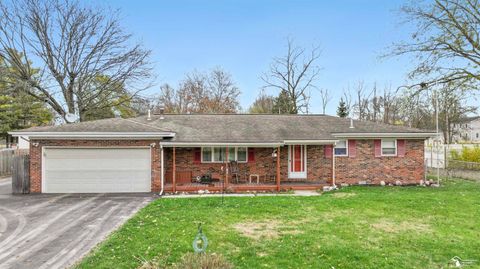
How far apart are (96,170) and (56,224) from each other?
514 cm

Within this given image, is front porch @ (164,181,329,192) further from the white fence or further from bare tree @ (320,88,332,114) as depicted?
bare tree @ (320,88,332,114)

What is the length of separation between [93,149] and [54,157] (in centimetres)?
167

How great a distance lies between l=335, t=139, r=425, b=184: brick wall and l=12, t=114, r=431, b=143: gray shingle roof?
1068mm

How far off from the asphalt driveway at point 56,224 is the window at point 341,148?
30.3ft

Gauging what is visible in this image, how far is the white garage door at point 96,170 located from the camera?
520 inches

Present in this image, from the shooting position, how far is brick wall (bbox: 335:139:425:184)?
50.2 feet

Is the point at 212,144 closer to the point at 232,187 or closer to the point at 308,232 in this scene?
the point at 232,187

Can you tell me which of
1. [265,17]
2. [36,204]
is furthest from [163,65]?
[36,204]

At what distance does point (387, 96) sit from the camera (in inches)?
1699

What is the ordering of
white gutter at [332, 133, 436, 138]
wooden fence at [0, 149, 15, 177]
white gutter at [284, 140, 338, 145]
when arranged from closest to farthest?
1. white gutter at [284, 140, 338, 145]
2. white gutter at [332, 133, 436, 138]
3. wooden fence at [0, 149, 15, 177]

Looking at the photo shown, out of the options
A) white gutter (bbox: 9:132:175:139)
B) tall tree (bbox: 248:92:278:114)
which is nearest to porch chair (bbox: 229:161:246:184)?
white gutter (bbox: 9:132:175:139)

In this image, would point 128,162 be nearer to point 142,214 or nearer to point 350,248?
point 142,214

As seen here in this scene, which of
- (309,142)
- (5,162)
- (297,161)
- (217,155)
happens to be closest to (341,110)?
(297,161)

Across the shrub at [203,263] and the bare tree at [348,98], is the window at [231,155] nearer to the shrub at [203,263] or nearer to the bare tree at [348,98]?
the shrub at [203,263]
